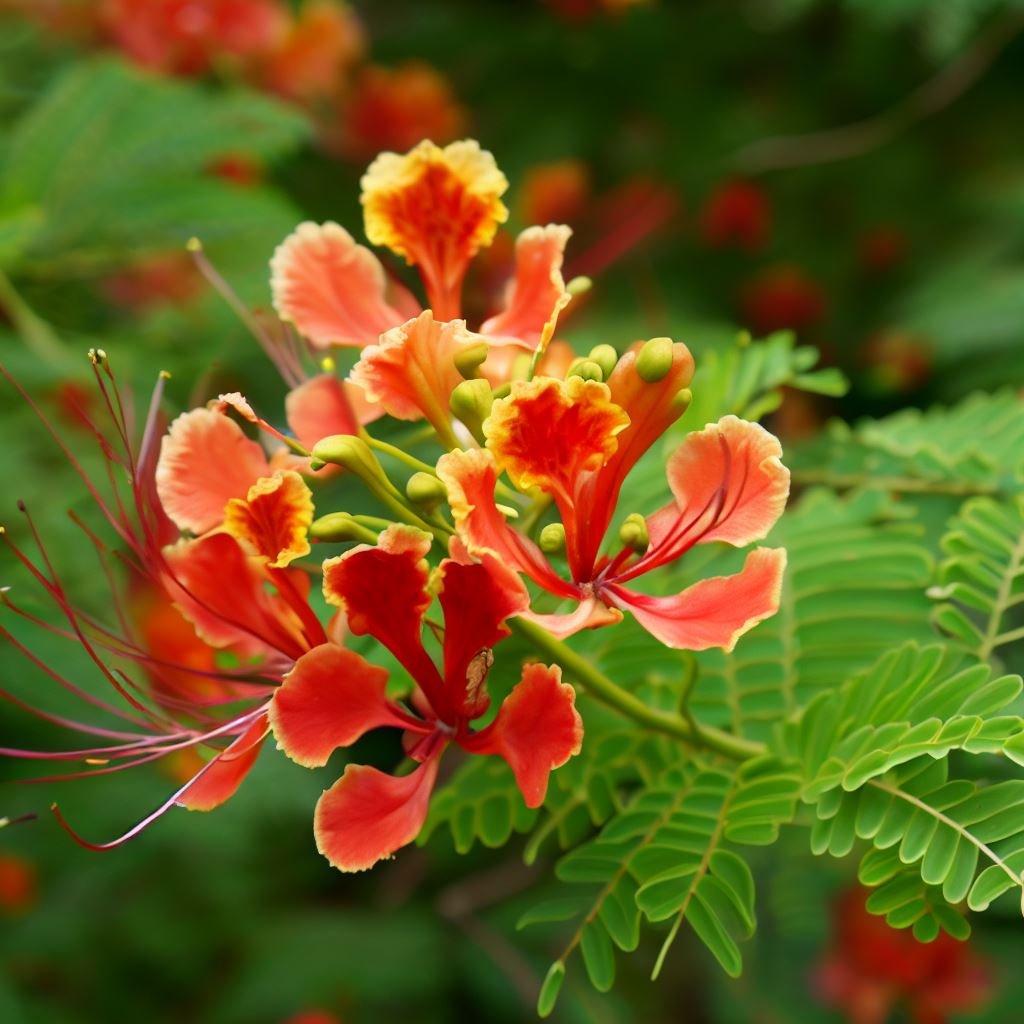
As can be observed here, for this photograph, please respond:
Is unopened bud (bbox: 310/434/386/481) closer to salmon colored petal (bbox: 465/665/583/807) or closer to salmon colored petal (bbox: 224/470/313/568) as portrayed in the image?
salmon colored petal (bbox: 224/470/313/568)

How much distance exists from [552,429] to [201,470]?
0.32 m

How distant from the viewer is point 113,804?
7.07 feet

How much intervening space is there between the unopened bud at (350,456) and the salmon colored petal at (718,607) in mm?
210

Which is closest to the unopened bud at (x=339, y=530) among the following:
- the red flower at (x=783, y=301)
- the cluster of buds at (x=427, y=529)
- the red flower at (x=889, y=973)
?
the cluster of buds at (x=427, y=529)

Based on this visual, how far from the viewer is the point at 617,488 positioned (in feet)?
3.17

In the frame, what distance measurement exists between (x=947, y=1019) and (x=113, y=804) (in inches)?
61.9

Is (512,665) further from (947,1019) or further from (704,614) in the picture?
(947,1019)

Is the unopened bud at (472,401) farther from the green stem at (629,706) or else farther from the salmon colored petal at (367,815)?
the salmon colored petal at (367,815)

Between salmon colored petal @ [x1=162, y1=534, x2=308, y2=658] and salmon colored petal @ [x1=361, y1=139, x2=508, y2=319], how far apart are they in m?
0.31

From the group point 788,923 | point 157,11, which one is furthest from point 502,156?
point 788,923

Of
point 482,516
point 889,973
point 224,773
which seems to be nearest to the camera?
point 482,516

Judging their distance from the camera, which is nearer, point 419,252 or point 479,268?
point 419,252

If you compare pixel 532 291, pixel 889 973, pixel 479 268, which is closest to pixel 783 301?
pixel 479 268

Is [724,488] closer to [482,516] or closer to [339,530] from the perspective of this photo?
[482,516]
